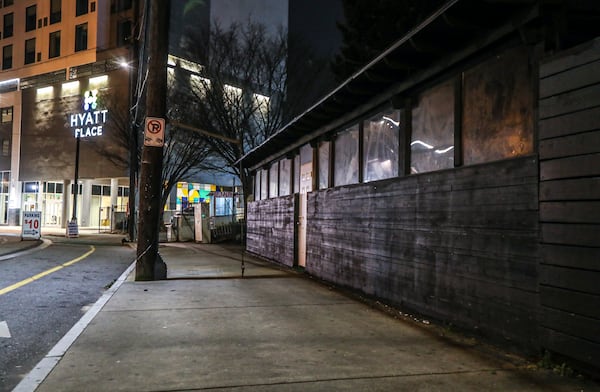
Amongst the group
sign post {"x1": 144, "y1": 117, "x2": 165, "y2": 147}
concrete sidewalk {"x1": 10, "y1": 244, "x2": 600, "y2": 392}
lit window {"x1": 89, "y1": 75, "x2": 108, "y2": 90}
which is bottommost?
concrete sidewalk {"x1": 10, "y1": 244, "x2": 600, "y2": 392}

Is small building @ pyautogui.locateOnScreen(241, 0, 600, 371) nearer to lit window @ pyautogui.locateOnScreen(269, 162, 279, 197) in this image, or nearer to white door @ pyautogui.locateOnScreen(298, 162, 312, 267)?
white door @ pyautogui.locateOnScreen(298, 162, 312, 267)

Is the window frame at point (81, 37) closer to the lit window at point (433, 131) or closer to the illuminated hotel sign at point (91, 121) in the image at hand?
the illuminated hotel sign at point (91, 121)

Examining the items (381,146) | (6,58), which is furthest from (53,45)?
(381,146)

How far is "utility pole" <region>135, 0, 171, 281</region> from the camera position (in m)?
11.2

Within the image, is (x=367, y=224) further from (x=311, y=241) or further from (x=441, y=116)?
(x=311, y=241)

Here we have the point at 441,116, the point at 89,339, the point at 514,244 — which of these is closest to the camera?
the point at 514,244

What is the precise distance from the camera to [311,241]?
12336 millimetres

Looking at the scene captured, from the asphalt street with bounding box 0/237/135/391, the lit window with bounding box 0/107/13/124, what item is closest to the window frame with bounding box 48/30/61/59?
the lit window with bounding box 0/107/13/124

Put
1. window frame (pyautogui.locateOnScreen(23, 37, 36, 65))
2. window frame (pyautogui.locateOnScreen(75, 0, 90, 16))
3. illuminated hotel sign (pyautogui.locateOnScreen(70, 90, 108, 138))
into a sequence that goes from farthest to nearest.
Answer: window frame (pyautogui.locateOnScreen(23, 37, 36, 65)) → window frame (pyautogui.locateOnScreen(75, 0, 90, 16)) → illuminated hotel sign (pyautogui.locateOnScreen(70, 90, 108, 138))

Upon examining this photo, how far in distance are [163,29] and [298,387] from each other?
9.39 m

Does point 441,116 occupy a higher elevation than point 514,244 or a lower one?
higher

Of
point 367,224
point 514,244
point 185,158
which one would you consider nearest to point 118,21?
point 185,158

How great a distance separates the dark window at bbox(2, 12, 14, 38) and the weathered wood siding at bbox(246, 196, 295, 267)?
1571 inches

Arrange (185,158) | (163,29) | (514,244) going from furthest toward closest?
(185,158)
(163,29)
(514,244)
